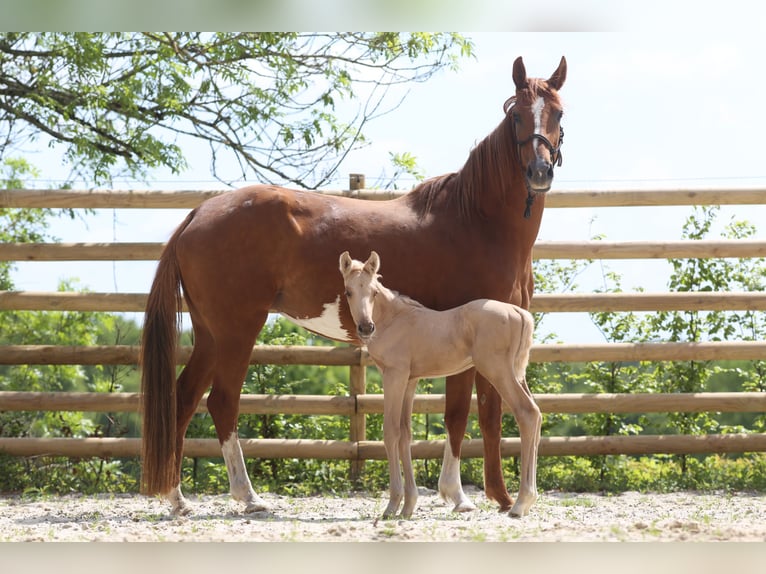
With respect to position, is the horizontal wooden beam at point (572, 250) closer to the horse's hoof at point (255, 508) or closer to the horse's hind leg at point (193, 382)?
the horse's hind leg at point (193, 382)

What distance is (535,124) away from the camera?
16.8ft

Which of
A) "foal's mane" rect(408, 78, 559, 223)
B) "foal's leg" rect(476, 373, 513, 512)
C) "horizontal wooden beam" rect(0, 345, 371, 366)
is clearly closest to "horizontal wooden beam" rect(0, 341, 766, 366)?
"horizontal wooden beam" rect(0, 345, 371, 366)

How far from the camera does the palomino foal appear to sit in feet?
15.8

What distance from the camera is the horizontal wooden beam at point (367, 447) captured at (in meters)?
6.71

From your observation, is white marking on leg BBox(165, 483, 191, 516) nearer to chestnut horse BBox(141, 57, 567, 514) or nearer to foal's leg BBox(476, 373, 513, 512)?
chestnut horse BBox(141, 57, 567, 514)

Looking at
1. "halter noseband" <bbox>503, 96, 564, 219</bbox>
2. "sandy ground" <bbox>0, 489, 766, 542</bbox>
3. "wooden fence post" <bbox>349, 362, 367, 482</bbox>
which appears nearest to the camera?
"sandy ground" <bbox>0, 489, 766, 542</bbox>

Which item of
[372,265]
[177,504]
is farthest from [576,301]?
[177,504]

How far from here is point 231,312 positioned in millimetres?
5379

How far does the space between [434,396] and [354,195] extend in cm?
170

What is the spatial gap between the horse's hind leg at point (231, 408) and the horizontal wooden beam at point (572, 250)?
177cm

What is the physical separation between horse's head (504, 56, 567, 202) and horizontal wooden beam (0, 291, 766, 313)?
6.02 feet

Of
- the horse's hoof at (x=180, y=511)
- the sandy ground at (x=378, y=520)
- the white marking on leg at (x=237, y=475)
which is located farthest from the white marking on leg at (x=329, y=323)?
the horse's hoof at (x=180, y=511)

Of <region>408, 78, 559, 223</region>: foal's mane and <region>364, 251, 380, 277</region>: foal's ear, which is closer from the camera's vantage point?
<region>364, 251, 380, 277</region>: foal's ear
